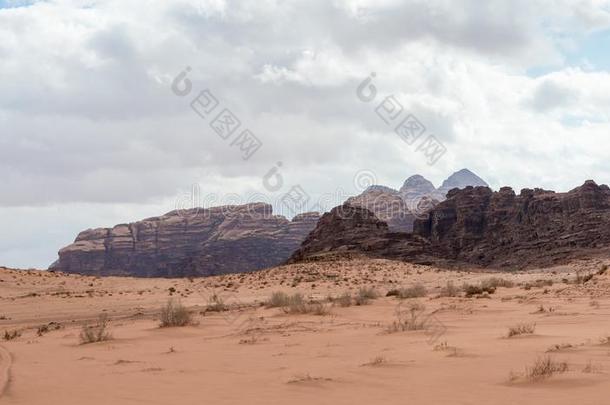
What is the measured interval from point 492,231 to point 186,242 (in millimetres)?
82842

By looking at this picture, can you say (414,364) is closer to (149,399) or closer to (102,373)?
(149,399)

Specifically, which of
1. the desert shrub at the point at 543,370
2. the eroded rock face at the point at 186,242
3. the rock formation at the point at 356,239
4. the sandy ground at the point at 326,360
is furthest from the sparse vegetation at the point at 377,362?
the eroded rock face at the point at 186,242

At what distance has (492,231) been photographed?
88.7m

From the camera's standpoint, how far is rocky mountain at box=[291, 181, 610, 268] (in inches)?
2940

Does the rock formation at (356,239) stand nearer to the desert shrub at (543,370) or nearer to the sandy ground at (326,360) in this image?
the sandy ground at (326,360)

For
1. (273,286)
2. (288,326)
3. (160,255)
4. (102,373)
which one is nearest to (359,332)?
(288,326)

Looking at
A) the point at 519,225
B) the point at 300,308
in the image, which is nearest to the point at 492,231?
the point at 519,225

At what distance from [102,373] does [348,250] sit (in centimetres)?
6483

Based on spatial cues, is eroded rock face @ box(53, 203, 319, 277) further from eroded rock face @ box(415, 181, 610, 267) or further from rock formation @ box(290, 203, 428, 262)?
rock formation @ box(290, 203, 428, 262)

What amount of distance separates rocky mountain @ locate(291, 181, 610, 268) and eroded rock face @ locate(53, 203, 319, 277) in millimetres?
45958

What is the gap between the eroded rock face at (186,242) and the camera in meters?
133

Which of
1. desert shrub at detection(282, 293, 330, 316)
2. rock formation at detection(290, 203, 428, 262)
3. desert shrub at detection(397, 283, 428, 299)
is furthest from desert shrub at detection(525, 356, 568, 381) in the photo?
rock formation at detection(290, 203, 428, 262)

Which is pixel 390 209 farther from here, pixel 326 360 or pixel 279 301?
pixel 326 360

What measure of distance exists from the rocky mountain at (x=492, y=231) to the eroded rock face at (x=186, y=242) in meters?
46.0
